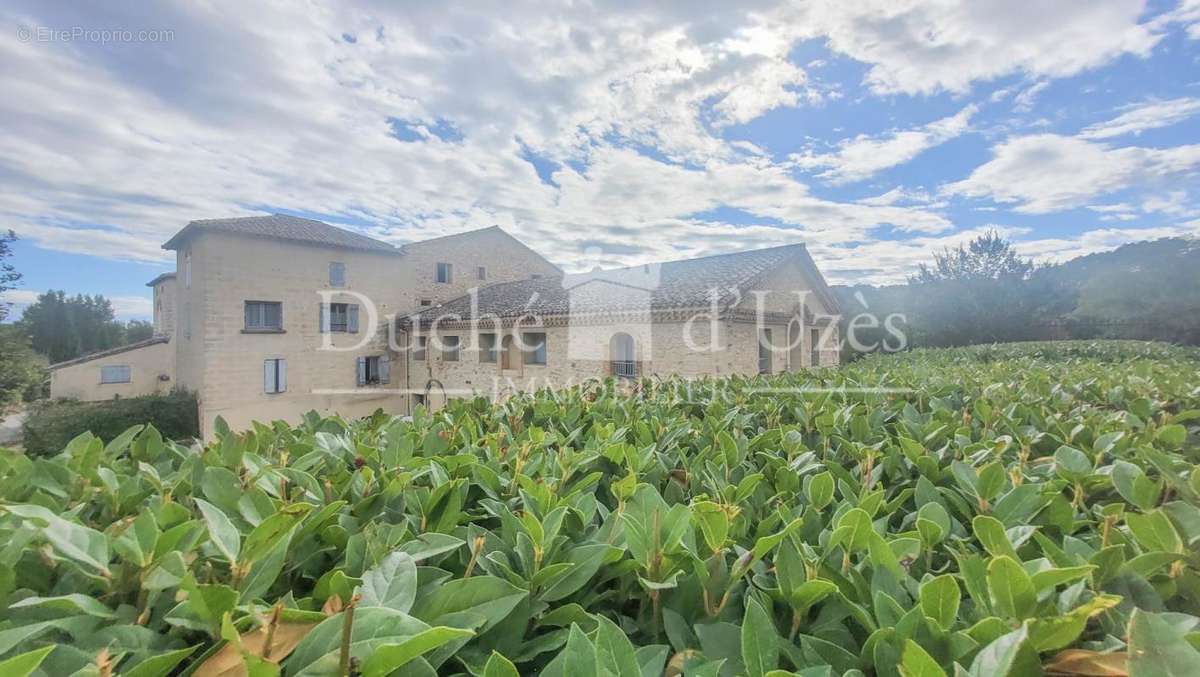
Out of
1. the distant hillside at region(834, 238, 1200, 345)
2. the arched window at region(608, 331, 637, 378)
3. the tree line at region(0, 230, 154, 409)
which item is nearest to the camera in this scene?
the arched window at region(608, 331, 637, 378)

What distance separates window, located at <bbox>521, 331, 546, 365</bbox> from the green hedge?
9.53 m

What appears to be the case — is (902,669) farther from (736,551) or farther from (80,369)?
(80,369)

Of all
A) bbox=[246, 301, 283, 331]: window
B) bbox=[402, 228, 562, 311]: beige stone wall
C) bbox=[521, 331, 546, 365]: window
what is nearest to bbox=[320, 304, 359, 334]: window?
bbox=[246, 301, 283, 331]: window

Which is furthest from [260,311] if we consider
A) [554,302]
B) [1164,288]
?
[1164,288]

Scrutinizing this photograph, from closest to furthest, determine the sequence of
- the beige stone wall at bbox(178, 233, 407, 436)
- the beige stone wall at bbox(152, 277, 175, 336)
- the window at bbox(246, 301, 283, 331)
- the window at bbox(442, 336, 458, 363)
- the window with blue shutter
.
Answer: the beige stone wall at bbox(178, 233, 407, 436), the window at bbox(246, 301, 283, 331), the window at bbox(442, 336, 458, 363), the window with blue shutter, the beige stone wall at bbox(152, 277, 175, 336)

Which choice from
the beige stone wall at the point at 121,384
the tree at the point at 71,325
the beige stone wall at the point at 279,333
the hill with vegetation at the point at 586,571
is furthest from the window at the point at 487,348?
the tree at the point at 71,325

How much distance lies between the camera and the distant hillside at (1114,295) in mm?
19953

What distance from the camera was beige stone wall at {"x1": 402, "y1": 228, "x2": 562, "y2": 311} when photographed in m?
19.7

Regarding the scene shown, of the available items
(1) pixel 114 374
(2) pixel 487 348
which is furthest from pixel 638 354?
(1) pixel 114 374

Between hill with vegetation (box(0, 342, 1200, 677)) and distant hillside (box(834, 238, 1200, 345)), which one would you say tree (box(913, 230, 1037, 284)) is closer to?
distant hillside (box(834, 238, 1200, 345))

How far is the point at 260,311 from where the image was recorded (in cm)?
1628

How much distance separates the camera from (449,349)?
56.4 ft

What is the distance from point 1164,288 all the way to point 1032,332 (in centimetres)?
578

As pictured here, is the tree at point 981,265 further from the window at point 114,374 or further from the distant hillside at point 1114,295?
the window at point 114,374
